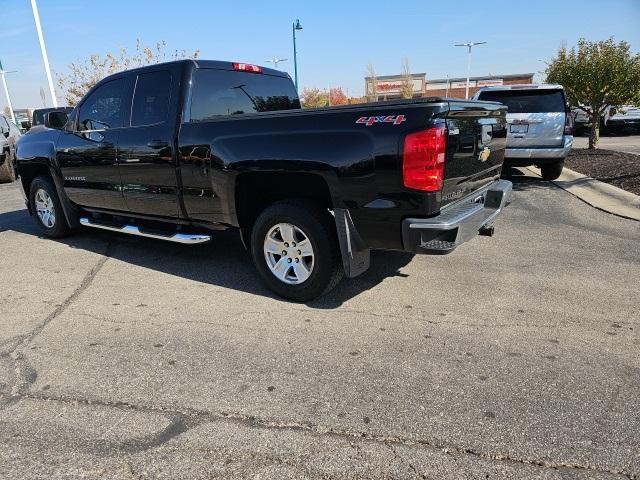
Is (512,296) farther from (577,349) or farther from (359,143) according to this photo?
(359,143)

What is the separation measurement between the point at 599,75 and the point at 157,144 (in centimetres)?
1137

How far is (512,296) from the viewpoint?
13.2ft

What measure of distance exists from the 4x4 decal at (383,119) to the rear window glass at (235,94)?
165 centimetres

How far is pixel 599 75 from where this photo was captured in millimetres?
11578

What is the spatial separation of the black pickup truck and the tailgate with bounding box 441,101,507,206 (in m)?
0.02

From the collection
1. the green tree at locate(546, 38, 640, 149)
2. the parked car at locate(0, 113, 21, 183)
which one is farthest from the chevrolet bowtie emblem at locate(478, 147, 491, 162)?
the parked car at locate(0, 113, 21, 183)

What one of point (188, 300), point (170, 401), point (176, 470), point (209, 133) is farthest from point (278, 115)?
point (176, 470)

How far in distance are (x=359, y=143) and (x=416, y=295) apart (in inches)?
59.4

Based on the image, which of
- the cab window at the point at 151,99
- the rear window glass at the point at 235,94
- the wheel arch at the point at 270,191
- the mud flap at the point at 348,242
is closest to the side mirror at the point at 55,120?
the cab window at the point at 151,99

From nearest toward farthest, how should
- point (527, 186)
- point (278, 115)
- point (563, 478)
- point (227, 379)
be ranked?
point (563, 478) → point (227, 379) → point (278, 115) → point (527, 186)

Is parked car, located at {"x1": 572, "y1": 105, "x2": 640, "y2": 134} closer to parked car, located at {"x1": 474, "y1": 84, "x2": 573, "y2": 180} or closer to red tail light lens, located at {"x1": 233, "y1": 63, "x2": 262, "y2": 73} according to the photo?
parked car, located at {"x1": 474, "y1": 84, "x2": 573, "y2": 180}

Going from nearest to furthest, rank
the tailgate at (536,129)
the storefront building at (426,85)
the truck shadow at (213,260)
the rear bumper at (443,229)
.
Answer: the rear bumper at (443,229)
the truck shadow at (213,260)
the tailgate at (536,129)
the storefront building at (426,85)

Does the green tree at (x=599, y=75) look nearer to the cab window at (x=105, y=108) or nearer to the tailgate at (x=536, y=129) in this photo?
the tailgate at (x=536, y=129)

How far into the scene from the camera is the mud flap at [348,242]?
3.52m
